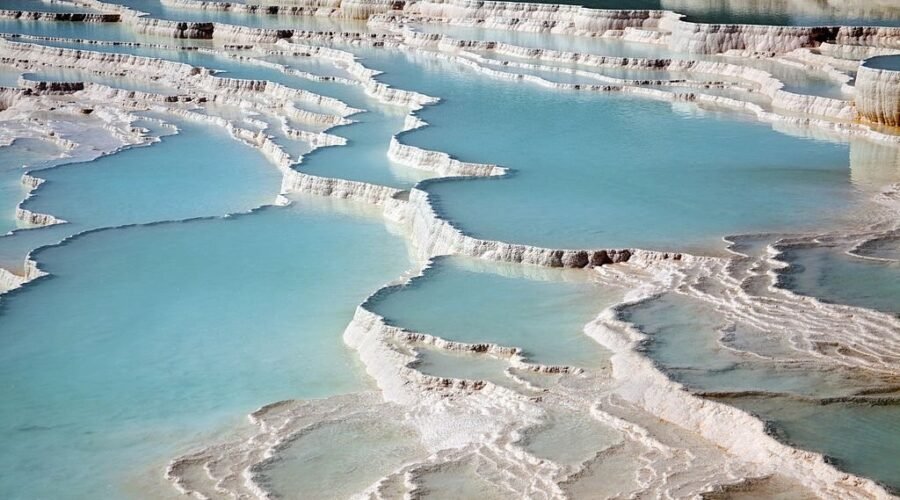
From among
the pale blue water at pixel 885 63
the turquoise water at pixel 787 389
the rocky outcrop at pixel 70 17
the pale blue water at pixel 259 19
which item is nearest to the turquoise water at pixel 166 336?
the turquoise water at pixel 787 389

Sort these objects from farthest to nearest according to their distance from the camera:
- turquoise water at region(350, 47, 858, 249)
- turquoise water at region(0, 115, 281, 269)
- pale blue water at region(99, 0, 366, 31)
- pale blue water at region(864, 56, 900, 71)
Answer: pale blue water at region(99, 0, 366, 31) < pale blue water at region(864, 56, 900, 71) < turquoise water at region(0, 115, 281, 269) < turquoise water at region(350, 47, 858, 249)

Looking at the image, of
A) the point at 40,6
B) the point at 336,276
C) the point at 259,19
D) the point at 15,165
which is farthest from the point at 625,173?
the point at 40,6

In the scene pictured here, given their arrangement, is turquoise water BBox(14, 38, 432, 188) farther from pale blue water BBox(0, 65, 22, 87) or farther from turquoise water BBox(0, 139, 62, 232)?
turquoise water BBox(0, 139, 62, 232)

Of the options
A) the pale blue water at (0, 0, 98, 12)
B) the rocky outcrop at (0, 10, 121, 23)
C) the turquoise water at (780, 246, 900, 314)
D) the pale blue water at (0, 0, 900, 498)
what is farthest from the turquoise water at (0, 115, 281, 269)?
the pale blue water at (0, 0, 98, 12)

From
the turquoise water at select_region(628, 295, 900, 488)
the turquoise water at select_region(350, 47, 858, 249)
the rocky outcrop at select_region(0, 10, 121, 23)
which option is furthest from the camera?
the rocky outcrop at select_region(0, 10, 121, 23)

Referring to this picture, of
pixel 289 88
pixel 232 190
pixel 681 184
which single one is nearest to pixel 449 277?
pixel 681 184

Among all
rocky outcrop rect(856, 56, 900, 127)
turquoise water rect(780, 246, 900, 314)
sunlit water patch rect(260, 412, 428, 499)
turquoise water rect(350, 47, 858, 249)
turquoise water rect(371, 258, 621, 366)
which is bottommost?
sunlit water patch rect(260, 412, 428, 499)

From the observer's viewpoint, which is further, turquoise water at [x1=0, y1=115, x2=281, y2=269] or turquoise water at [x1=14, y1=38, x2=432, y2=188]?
turquoise water at [x1=14, y1=38, x2=432, y2=188]

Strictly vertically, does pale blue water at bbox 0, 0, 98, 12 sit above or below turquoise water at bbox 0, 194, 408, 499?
below
